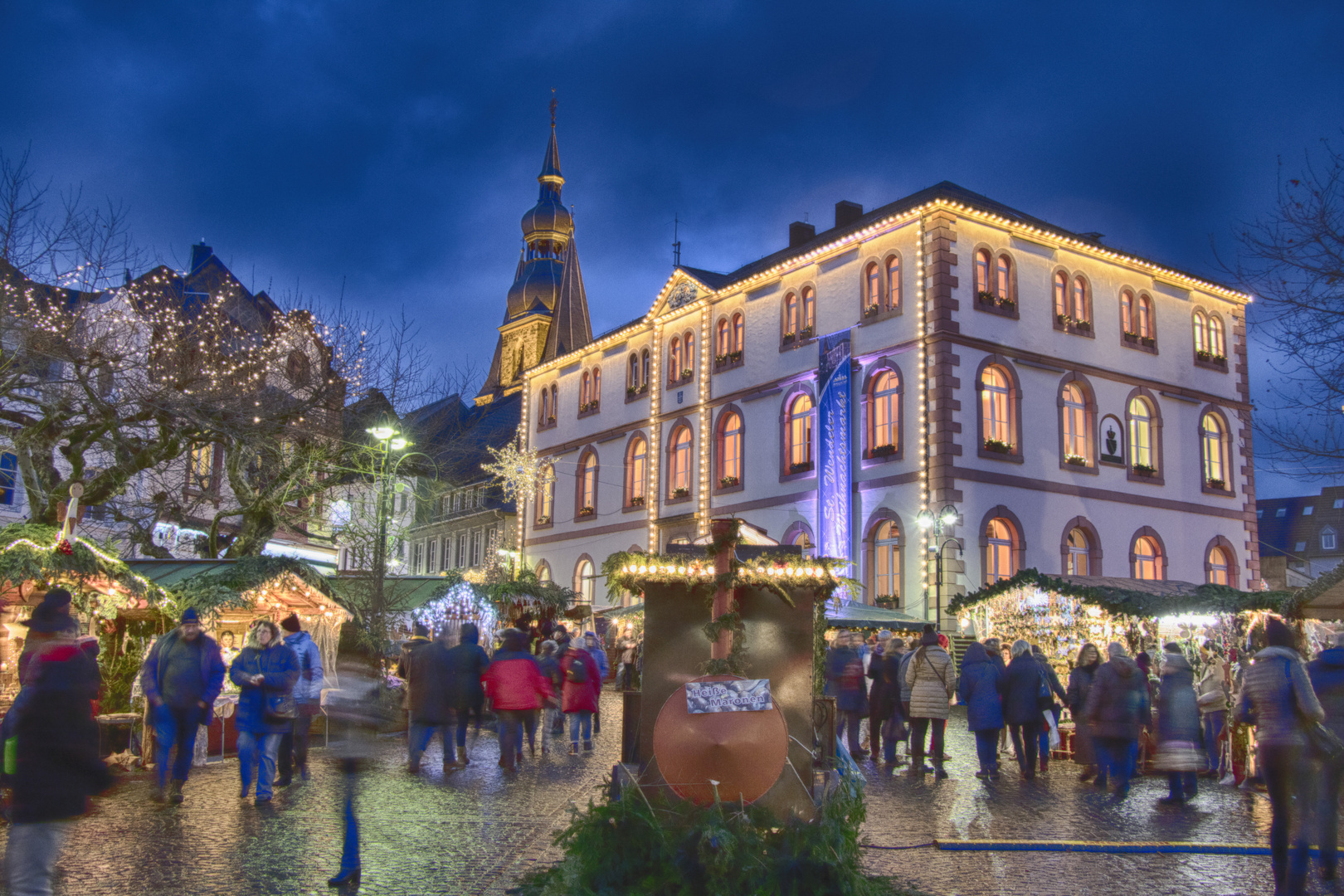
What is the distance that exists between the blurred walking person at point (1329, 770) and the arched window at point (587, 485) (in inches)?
1322

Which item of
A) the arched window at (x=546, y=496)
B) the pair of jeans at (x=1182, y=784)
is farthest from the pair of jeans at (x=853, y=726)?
the arched window at (x=546, y=496)

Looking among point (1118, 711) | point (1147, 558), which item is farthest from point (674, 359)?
point (1118, 711)

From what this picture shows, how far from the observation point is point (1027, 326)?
29.8 metres

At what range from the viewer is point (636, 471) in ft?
130

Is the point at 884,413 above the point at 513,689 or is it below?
above

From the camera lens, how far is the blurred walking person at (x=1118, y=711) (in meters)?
11.5

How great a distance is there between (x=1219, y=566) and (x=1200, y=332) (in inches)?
263

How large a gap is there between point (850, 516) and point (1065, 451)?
5711 mm

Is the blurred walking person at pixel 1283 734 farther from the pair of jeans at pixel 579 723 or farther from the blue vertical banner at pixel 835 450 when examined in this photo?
the blue vertical banner at pixel 835 450

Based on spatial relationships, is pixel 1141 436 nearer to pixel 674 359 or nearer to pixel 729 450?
pixel 729 450

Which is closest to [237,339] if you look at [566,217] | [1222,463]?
[1222,463]

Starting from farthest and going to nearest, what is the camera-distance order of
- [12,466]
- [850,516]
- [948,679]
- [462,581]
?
[12,466]
[850,516]
[462,581]
[948,679]

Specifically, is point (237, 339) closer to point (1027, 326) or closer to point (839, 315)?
point (839, 315)

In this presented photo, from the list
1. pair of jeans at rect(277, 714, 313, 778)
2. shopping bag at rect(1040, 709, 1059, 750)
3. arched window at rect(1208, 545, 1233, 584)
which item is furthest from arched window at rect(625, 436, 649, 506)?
pair of jeans at rect(277, 714, 313, 778)
